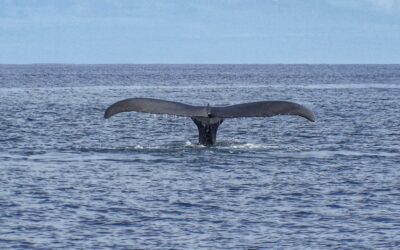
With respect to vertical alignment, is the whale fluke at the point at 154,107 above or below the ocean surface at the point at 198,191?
above

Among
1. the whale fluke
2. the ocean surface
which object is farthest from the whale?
the ocean surface

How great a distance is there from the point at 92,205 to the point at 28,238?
2900 millimetres

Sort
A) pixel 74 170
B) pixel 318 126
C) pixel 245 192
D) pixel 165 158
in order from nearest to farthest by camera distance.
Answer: pixel 245 192 < pixel 74 170 < pixel 165 158 < pixel 318 126

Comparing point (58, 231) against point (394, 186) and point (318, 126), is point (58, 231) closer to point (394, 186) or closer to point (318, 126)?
point (394, 186)

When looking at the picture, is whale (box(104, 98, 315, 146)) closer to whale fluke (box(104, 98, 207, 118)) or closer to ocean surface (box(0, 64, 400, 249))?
whale fluke (box(104, 98, 207, 118))

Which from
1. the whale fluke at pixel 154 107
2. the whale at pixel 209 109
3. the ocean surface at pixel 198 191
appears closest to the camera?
the ocean surface at pixel 198 191

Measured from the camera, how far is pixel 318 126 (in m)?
39.6

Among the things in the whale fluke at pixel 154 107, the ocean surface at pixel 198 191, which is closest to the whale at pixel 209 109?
the whale fluke at pixel 154 107

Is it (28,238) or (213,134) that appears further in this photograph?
(213,134)

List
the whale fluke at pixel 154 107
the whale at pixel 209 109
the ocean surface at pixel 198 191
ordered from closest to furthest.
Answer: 1. the ocean surface at pixel 198 191
2. the whale at pixel 209 109
3. the whale fluke at pixel 154 107

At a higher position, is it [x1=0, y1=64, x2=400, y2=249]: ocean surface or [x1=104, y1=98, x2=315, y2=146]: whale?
[x1=104, y1=98, x2=315, y2=146]: whale

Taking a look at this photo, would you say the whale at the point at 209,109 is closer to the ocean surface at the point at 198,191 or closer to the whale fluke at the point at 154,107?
the whale fluke at the point at 154,107

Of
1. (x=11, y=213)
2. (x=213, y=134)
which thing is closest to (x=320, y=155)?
(x=213, y=134)

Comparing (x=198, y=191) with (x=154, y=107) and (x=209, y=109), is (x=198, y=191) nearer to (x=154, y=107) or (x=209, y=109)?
(x=154, y=107)
